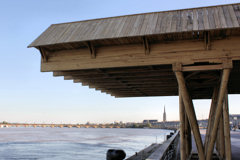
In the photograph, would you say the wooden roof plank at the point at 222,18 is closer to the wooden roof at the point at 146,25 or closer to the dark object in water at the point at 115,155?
the wooden roof at the point at 146,25

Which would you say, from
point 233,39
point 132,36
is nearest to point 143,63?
point 132,36

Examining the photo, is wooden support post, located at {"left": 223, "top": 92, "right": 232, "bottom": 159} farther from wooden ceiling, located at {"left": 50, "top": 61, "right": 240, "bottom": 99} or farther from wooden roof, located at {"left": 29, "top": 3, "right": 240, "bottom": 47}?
wooden roof, located at {"left": 29, "top": 3, "right": 240, "bottom": 47}

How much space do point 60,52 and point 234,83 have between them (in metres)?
11.4

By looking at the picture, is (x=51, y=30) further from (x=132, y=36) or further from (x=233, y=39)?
(x=233, y=39)

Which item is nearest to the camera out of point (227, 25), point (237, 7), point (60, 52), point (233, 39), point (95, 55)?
point (227, 25)

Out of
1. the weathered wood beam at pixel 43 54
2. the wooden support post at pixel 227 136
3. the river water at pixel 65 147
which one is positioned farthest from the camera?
the river water at pixel 65 147

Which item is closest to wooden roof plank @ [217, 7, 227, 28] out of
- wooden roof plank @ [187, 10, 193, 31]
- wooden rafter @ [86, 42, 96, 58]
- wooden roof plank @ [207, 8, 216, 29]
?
wooden roof plank @ [207, 8, 216, 29]

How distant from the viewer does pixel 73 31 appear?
40.0 feet

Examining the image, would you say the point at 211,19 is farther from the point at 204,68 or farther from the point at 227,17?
the point at 204,68

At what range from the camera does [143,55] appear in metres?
11.1

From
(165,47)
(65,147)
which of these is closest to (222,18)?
(165,47)

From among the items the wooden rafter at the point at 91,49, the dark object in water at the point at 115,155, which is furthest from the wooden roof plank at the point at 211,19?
the dark object in water at the point at 115,155

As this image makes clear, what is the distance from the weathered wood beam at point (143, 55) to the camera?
1013 centimetres

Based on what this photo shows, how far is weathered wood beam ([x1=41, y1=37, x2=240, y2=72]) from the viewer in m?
10.1
